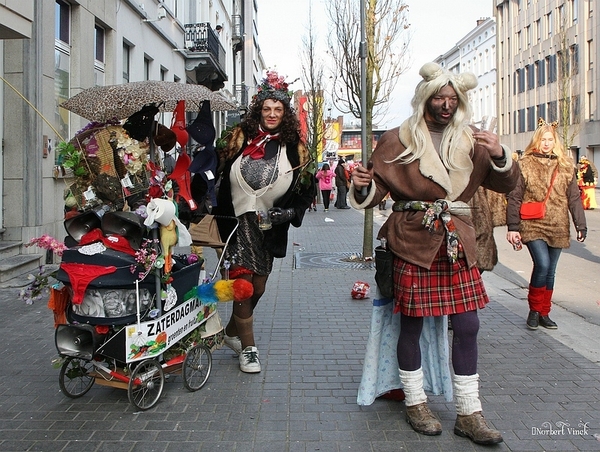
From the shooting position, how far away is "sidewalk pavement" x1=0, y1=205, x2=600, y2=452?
363 cm

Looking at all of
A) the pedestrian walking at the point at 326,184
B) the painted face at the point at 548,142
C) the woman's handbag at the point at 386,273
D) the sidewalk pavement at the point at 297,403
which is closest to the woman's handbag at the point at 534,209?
the painted face at the point at 548,142

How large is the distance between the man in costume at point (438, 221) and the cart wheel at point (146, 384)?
153 cm

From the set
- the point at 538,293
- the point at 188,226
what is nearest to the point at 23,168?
the point at 188,226

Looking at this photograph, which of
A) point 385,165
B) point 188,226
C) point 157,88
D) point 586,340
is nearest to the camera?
point 385,165

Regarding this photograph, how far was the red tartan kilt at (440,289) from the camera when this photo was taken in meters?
3.68

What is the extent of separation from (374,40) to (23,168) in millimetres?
6281

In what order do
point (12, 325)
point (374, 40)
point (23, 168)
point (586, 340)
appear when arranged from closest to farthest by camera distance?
point (586, 340)
point (12, 325)
point (23, 168)
point (374, 40)

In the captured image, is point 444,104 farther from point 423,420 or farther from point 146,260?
point 146,260

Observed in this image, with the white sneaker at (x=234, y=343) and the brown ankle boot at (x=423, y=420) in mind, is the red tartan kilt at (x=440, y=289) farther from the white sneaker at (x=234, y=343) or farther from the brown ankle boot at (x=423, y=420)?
the white sneaker at (x=234, y=343)

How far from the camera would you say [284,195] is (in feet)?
15.9

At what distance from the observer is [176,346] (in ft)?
14.4

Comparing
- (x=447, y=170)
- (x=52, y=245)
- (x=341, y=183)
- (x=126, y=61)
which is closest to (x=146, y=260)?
(x=52, y=245)

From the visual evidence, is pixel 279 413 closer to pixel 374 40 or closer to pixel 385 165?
pixel 385 165

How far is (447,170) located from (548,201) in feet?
8.93
